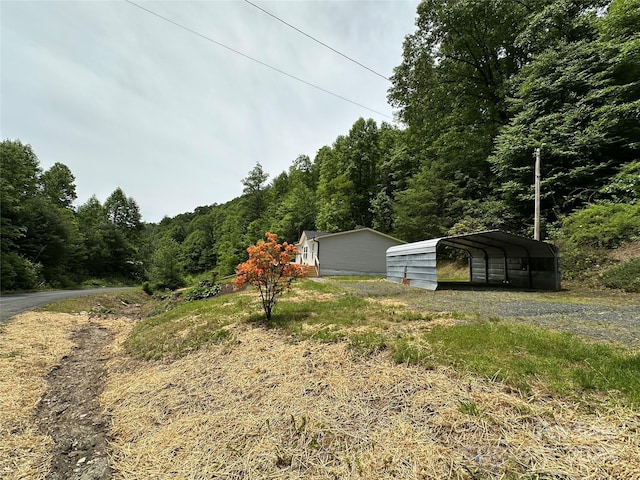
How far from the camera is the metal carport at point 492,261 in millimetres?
9859

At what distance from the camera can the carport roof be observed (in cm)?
962

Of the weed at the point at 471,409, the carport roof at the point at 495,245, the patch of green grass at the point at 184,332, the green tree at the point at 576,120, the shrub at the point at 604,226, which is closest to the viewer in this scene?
the weed at the point at 471,409

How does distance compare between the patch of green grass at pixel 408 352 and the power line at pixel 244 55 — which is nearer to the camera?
the patch of green grass at pixel 408 352

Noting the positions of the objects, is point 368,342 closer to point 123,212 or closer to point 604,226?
point 604,226

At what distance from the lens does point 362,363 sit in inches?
134

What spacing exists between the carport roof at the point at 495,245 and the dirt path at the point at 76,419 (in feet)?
32.1

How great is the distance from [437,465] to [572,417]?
1.15 metres

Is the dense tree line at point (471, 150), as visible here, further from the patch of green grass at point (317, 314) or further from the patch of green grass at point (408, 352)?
the patch of green grass at point (408, 352)

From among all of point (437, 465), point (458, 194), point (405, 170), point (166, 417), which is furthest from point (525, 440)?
point (405, 170)

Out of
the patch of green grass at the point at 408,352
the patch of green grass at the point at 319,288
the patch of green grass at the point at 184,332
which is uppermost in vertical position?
the patch of green grass at the point at 408,352

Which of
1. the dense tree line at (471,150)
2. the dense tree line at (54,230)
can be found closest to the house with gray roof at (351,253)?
the dense tree line at (471,150)

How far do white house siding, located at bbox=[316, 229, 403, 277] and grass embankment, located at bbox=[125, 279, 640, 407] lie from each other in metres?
13.3

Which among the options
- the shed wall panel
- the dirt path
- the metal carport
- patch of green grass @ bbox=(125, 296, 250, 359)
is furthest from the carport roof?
the dirt path

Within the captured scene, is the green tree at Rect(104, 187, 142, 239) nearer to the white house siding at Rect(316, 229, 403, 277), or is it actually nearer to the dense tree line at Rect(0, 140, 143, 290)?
the dense tree line at Rect(0, 140, 143, 290)
